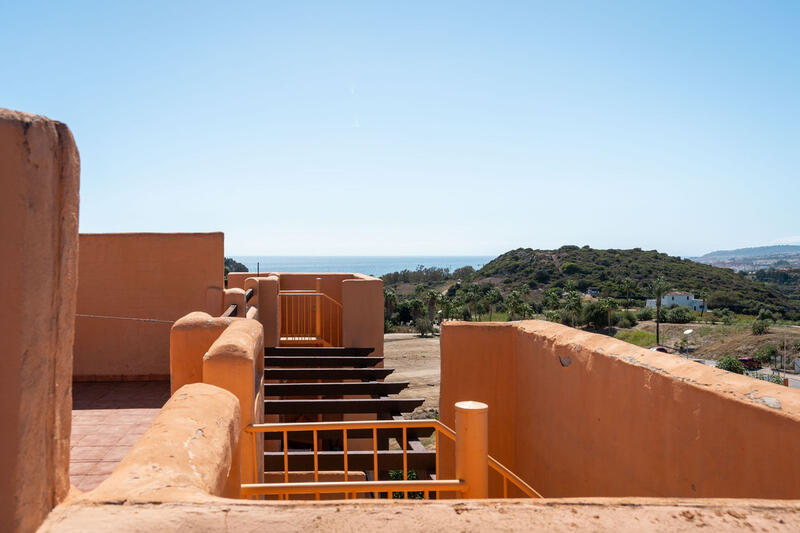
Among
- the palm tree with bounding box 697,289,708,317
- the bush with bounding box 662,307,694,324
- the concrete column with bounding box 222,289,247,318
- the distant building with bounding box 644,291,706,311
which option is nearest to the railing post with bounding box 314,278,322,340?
the concrete column with bounding box 222,289,247,318

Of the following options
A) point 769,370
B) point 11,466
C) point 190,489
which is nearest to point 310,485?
point 190,489

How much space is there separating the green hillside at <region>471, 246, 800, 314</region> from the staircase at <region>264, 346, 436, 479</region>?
63.0 m

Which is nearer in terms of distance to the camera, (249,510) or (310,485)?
(249,510)

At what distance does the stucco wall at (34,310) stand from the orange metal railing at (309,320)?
10.2 m

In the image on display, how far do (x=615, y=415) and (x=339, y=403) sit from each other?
3.88 meters

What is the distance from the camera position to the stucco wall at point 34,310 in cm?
181

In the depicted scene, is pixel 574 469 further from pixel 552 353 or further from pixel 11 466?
pixel 11 466

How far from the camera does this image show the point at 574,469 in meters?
5.16

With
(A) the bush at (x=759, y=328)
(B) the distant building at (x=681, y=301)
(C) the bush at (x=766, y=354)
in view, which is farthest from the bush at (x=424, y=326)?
(A) the bush at (x=759, y=328)

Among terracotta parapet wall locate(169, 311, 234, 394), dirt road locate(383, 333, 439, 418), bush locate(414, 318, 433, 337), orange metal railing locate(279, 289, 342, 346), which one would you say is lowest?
dirt road locate(383, 333, 439, 418)

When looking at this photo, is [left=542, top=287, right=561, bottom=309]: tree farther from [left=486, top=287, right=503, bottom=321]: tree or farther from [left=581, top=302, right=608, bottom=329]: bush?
[left=486, top=287, right=503, bottom=321]: tree

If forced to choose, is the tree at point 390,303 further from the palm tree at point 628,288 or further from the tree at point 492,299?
the palm tree at point 628,288

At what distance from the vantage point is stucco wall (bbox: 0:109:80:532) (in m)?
1.81

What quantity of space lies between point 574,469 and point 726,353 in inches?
1937
